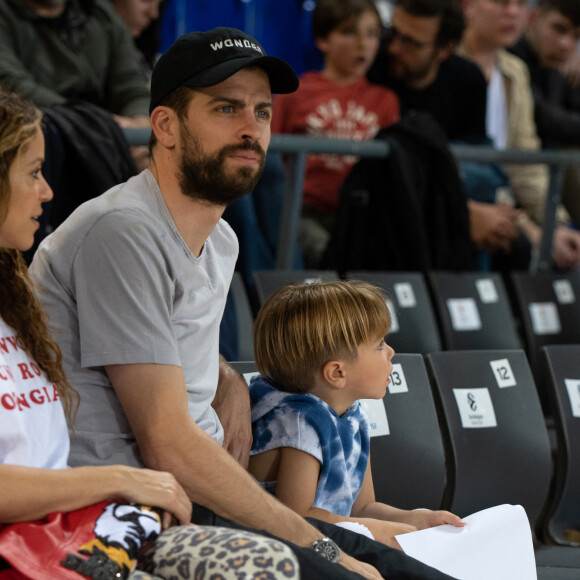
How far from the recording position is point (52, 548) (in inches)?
47.6

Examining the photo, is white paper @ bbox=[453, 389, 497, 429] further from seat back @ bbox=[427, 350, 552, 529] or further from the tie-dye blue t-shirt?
the tie-dye blue t-shirt

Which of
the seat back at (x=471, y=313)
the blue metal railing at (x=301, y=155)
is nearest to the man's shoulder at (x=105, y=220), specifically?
the blue metal railing at (x=301, y=155)

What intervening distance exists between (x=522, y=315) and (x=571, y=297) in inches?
10.3

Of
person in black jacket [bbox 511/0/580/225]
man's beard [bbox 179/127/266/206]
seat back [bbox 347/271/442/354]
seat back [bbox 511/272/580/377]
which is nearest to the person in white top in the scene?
person in black jacket [bbox 511/0/580/225]

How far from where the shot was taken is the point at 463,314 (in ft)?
10.8

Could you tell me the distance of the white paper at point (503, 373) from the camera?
2373 millimetres

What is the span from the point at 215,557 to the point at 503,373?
52.4 inches

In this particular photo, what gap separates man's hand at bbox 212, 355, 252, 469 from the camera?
5.85 ft

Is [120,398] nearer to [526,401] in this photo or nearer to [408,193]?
[526,401]

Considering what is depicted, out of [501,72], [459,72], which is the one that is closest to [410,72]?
[459,72]

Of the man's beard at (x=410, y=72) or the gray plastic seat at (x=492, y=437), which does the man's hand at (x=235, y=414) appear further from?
the man's beard at (x=410, y=72)

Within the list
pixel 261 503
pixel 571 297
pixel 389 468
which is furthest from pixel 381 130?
pixel 261 503

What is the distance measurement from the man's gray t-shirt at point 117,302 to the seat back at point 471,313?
1761mm

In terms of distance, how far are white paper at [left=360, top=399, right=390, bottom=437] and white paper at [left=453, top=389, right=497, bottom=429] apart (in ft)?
0.75
